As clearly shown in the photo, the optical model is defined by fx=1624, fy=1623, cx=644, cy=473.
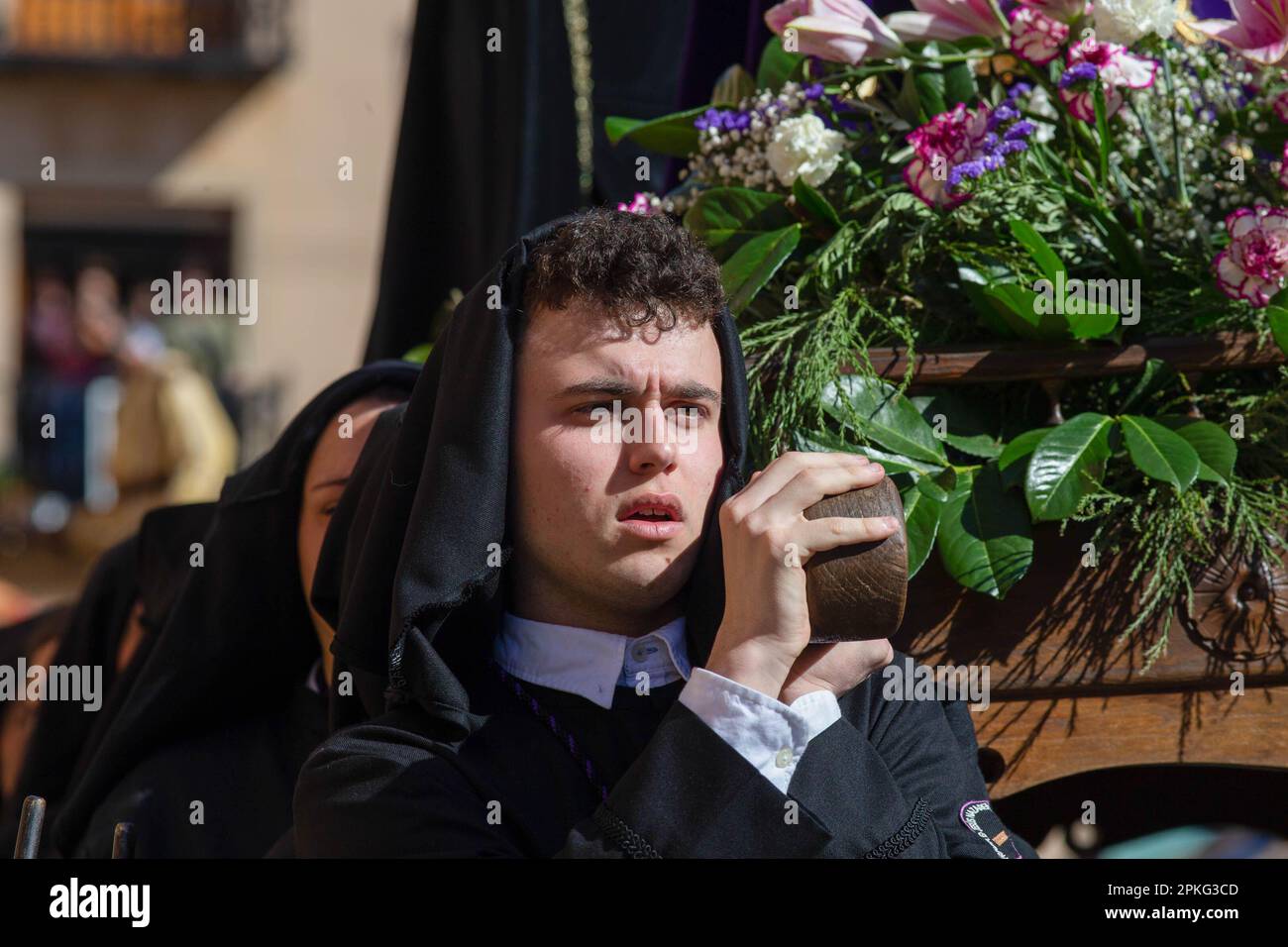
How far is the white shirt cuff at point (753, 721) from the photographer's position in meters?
1.67

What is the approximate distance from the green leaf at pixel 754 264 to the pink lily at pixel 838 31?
26 cm

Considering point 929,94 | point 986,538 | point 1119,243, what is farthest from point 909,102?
point 986,538

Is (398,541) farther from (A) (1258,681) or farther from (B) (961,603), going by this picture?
(A) (1258,681)

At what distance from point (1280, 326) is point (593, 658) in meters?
0.93

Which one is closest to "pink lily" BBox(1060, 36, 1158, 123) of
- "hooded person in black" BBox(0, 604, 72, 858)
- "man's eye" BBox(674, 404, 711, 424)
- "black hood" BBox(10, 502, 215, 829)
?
"man's eye" BBox(674, 404, 711, 424)

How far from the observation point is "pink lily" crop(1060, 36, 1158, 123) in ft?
6.93

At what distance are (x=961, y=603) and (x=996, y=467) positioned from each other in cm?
18

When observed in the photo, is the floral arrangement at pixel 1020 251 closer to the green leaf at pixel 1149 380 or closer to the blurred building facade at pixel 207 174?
the green leaf at pixel 1149 380

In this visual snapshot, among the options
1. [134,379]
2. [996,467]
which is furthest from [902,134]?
[134,379]

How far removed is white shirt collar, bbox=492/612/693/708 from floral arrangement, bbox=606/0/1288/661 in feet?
1.05

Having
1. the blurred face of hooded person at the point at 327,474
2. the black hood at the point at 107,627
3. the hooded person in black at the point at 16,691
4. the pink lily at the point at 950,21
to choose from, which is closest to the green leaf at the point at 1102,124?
the pink lily at the point at 950,21

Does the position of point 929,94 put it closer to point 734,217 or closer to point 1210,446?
point 734,217

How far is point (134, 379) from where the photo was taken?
8445 mm

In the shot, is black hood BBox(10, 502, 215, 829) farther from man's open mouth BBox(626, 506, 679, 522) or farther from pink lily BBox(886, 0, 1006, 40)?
pink lily BBox(886, 0, 1006, 40)
